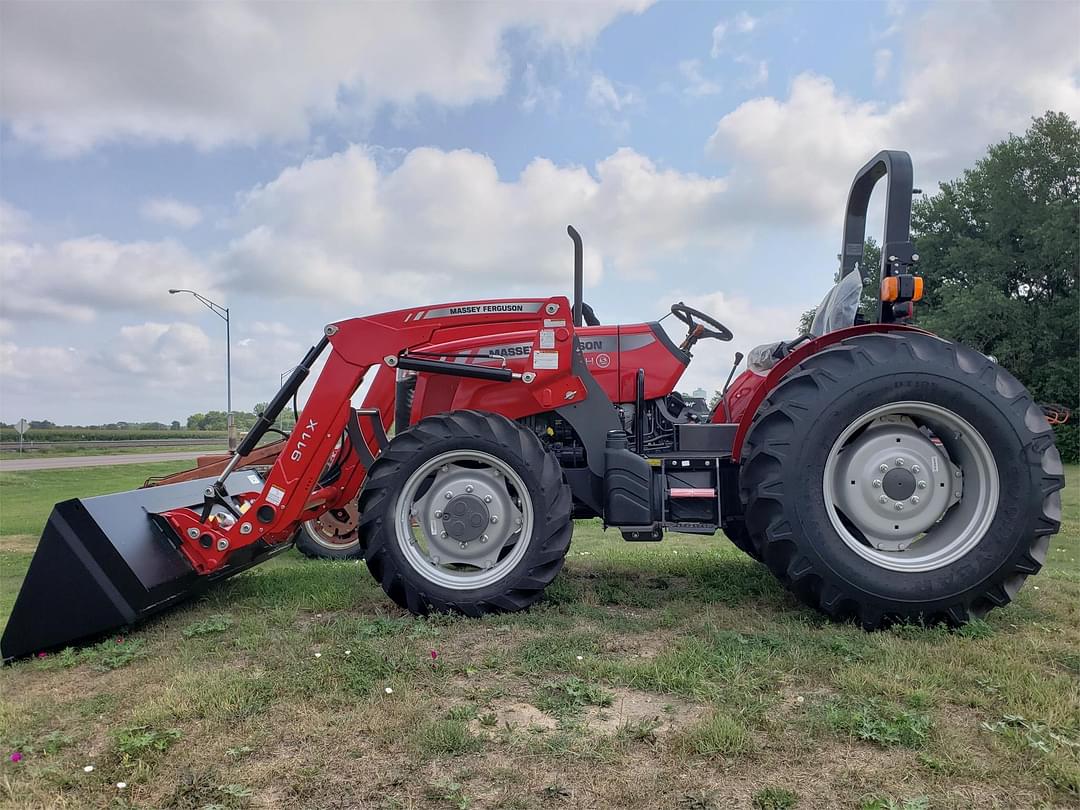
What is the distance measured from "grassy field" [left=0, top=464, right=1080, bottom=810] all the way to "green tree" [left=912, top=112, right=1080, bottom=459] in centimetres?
2495

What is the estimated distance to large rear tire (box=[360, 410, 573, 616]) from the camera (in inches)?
166

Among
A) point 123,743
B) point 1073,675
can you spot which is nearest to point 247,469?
point 123,743

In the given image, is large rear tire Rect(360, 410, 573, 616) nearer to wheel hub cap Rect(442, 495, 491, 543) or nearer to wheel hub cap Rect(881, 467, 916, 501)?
wheel hub cap Rect(442, 495, 491, 543)

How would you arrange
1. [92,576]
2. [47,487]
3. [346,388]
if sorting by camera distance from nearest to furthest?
1. [92,576]
2. [346,388]
3. [47,487]

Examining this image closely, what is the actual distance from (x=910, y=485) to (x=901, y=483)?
0.16ft

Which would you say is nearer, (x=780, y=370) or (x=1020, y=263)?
(x=780, y=370)

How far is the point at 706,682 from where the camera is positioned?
312 centimetres

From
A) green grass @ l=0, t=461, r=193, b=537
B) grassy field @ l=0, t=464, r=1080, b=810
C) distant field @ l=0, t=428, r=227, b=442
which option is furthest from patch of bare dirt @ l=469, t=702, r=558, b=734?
distant field @ l=0, t=428, r=227, b=442

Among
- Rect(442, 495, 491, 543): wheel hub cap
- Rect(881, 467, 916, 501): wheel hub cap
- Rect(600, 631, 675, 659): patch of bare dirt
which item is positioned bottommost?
Rect(600, 631, 675, 659): patch of bare dirt

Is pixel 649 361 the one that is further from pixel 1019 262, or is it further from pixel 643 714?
pixel 1019 262

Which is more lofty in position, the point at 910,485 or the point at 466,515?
the point at 910,485

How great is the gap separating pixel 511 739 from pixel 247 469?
437 cm

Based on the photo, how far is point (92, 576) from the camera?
410cm

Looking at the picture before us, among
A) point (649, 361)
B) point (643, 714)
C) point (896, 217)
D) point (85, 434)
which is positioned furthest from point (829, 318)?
point (85, 434)
